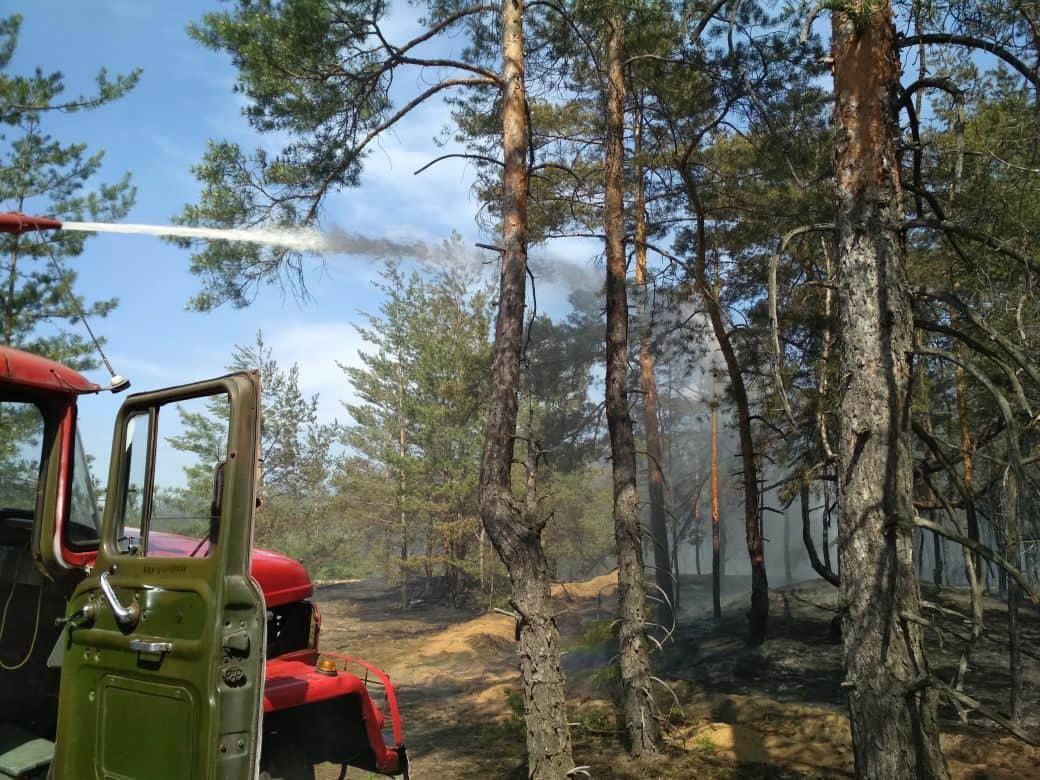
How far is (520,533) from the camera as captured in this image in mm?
7879

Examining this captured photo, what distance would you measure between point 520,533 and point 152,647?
16.2 ft

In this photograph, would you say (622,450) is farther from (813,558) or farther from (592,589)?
(592,589)

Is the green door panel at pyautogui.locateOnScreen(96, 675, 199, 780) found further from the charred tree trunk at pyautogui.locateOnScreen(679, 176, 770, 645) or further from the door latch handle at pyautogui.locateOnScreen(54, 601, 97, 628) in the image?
the charred tree trunk at pyautogui.locateOnScreen(679, 176, 770, 645)

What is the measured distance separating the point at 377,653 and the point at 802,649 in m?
11.7

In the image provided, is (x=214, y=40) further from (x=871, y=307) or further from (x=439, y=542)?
(x=439, y=542)

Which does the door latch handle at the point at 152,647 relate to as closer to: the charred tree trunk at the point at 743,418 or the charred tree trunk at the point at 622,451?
the charred tree trunk at the point at 622,451

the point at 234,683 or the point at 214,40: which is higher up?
the point at 214,40

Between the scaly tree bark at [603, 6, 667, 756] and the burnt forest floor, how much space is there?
44 cm

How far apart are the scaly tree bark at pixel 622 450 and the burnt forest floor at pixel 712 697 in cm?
44

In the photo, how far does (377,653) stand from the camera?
22297 millimetres

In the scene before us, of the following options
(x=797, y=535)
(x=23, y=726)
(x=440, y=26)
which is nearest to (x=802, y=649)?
(x=440, y=26)

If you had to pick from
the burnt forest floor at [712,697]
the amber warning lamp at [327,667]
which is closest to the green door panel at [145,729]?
the amber warning lamp at [327,667]

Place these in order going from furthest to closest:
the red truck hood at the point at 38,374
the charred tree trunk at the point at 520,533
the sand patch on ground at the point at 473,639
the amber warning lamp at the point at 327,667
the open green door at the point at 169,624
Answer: the sand patch on ground at the point at 473,639 < the charred tree trunk at the point at 520,533 < the amber warning lamp at the point at 327,667 < the red truck hood at the point at 38,374 < the open green door at the point at 169,624

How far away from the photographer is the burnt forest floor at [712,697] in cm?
989
